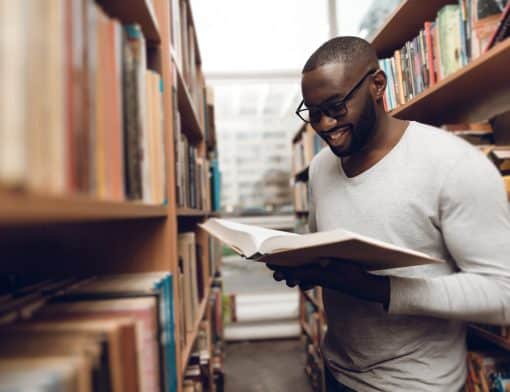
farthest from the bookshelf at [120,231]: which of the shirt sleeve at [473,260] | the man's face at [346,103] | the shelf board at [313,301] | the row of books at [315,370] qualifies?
the shelf board at [313,301]

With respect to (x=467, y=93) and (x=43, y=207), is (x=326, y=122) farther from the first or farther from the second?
(x=43, y=207)

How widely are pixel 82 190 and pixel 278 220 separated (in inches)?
138

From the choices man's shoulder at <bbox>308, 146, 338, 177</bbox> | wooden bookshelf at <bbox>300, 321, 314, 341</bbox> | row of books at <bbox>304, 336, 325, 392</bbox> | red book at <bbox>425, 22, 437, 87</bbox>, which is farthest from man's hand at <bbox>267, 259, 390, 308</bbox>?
wooden bookshelf at <bbox>300, 321, 314, 341</bbox>

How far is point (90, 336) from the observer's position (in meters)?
0.41

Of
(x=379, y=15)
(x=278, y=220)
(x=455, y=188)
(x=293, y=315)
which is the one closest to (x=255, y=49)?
(x=379, y=15)

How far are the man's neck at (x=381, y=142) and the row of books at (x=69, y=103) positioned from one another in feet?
2.05

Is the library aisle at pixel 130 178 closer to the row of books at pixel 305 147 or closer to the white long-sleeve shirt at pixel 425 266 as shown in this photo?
the white long-sleeve shirt at pixel 425 266

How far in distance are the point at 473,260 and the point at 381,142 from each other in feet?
1.17

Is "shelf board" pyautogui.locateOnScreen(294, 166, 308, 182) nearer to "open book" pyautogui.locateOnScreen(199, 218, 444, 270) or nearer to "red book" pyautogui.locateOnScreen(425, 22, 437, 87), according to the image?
"red book" pyautogui.locateOnScreen(425, 22, 437, 87)

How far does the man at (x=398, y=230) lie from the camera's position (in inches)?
31.2

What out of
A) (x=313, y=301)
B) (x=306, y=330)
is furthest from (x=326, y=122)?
(x=306, y=330)

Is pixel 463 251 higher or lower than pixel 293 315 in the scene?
higher

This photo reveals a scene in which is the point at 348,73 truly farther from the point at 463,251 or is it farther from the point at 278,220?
the point at 278,220

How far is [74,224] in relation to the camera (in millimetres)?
578
